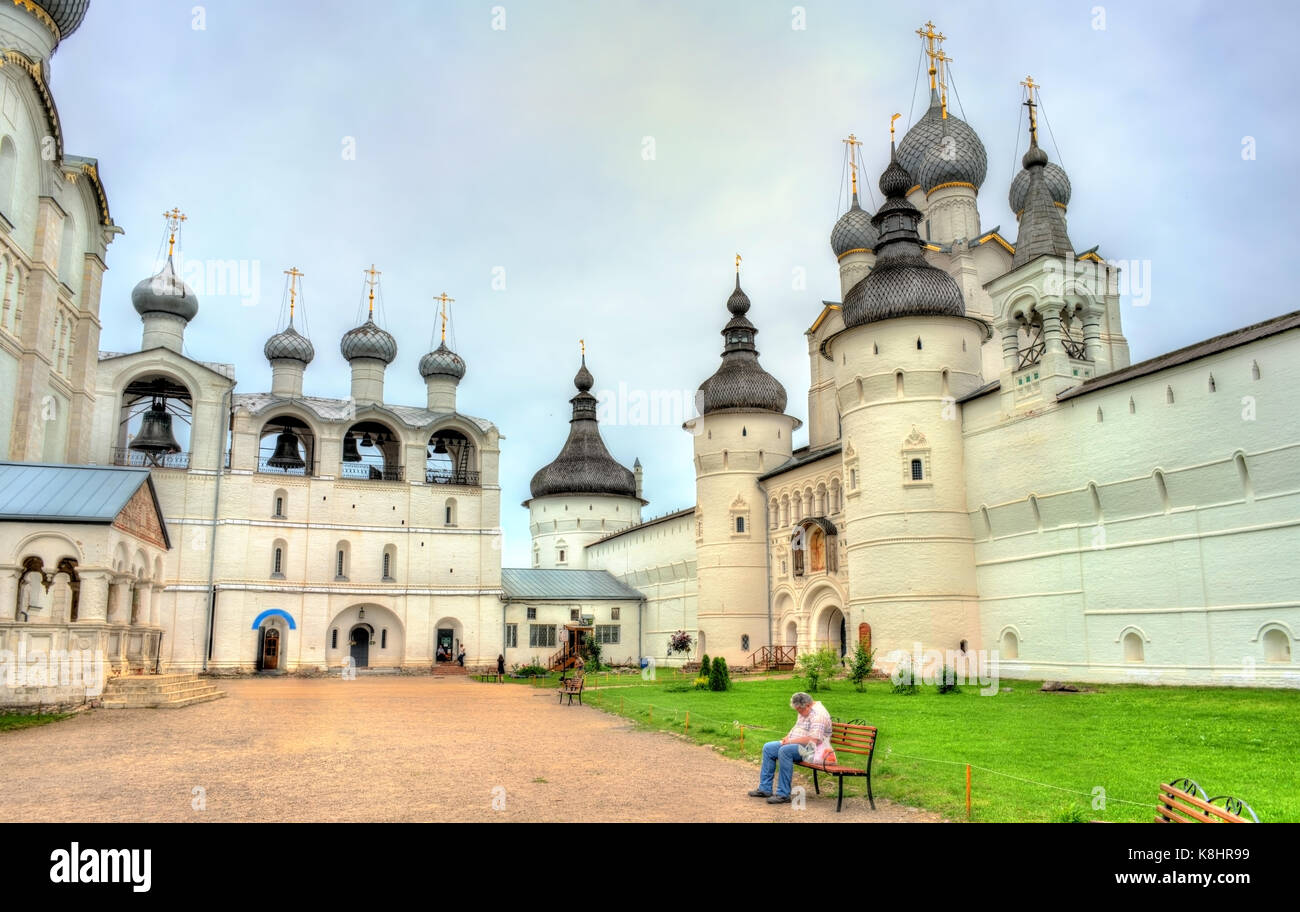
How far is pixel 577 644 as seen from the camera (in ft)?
135

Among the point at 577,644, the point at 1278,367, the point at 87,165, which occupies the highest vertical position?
the point at 87,165

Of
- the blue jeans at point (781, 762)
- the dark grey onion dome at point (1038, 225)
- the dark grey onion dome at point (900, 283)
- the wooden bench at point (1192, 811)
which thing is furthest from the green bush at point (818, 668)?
the wooden bench at point (1192, 811)

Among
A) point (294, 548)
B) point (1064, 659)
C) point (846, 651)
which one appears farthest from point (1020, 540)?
point (294, 548)

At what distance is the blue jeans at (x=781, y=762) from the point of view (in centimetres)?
863

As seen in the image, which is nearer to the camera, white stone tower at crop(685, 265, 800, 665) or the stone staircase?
the stone staircase

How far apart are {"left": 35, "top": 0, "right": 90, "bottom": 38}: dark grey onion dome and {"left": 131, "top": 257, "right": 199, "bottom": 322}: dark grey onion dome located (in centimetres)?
1319

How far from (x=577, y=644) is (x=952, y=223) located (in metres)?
23.0

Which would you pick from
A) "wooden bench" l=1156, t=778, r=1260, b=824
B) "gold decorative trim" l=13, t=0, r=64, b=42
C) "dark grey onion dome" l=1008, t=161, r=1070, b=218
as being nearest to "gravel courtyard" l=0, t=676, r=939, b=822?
"wooden bench" l=1156, t=778, r=1260, b=824

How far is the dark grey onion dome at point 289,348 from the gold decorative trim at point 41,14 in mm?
15749

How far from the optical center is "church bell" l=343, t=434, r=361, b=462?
41.5 m

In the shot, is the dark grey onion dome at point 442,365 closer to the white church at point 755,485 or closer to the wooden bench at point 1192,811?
the white church at point 755,485

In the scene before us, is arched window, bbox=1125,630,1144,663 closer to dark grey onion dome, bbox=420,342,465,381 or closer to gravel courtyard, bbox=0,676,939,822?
gravel courtyard, bbox=0,676,939,822

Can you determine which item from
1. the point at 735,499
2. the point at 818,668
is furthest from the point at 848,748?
the point at 735,499

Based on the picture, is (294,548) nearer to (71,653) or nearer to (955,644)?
(71,653)
